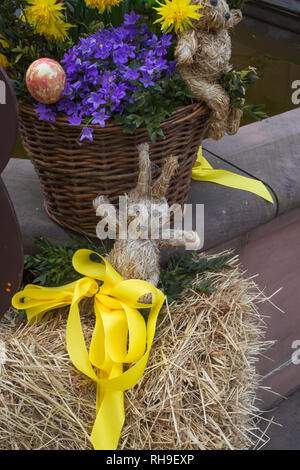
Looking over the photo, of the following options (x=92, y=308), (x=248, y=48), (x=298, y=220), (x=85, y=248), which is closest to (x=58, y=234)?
(x=85, y=248)

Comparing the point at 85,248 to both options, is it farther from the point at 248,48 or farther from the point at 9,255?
the point at 248,48

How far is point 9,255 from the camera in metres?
0.75

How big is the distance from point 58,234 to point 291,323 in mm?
837

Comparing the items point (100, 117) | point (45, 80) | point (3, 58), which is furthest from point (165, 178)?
point (3, 58)

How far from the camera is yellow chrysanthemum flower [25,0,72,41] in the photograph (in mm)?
777

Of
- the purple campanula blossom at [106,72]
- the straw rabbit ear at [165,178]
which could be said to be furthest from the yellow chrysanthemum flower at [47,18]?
the straw rabbit ear at [165,178]

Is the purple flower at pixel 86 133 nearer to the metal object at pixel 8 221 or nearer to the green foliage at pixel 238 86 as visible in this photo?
the metal object at pixel 8 221

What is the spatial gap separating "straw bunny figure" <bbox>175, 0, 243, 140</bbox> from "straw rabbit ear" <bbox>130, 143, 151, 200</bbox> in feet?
0.51

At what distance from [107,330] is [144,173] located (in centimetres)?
28

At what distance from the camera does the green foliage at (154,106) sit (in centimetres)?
82

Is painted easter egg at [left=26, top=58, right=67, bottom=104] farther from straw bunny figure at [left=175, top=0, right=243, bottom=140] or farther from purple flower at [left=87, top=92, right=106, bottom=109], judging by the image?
straw bunny figure at [left=175, top=0, right=243, bottom=140]

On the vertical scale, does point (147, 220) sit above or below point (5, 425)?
above

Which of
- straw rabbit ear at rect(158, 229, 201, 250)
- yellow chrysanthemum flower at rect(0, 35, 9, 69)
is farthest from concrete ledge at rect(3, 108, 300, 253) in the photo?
yellow chrysanthemum flower at rect(0, 35, 9, 69)

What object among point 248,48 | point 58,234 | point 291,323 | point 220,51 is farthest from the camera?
point 248,48
